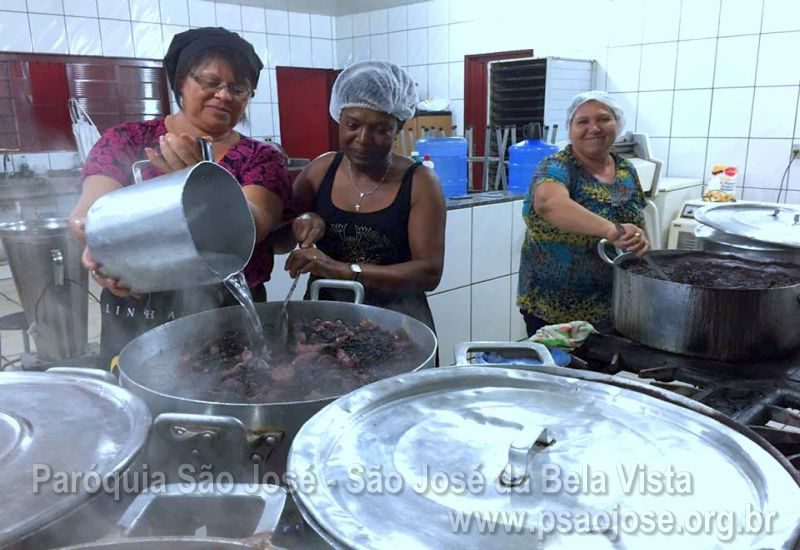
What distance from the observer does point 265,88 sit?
19.9ft

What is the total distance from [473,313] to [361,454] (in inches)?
103

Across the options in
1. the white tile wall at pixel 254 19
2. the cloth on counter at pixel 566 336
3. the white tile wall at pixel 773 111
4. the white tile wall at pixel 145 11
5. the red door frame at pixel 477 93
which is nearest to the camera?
the cloth on counter at pixel 566 336

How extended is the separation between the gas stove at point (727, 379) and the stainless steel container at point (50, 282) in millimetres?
2559

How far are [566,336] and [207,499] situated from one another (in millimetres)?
1021

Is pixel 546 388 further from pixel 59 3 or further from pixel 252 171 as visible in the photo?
pixel 59 3

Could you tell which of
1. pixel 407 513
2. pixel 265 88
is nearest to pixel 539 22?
pixel 265 88

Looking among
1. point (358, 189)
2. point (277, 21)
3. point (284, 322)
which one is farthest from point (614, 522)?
point (277, 21)

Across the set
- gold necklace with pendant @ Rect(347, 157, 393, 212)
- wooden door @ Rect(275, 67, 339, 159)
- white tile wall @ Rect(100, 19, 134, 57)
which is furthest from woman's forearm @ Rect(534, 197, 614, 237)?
wooden door @ Rect(275, 67, 339, 159)

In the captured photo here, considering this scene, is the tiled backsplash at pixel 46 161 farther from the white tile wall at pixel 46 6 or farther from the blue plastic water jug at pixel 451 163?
the blue plastic water jug at pixel 451 163

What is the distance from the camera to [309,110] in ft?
21.8

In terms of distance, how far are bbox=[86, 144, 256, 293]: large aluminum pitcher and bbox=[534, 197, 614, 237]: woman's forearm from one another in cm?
106

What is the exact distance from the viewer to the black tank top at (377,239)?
1636mm

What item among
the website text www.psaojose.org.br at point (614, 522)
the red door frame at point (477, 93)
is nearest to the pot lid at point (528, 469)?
the website text www.psaojose.org.br at point (614, 522)

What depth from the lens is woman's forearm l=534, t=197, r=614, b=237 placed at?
1694mm
